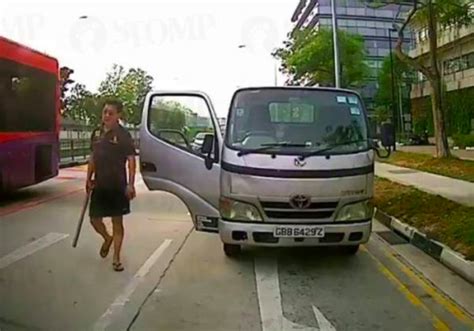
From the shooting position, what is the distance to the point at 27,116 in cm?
1355

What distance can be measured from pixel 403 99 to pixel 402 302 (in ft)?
219

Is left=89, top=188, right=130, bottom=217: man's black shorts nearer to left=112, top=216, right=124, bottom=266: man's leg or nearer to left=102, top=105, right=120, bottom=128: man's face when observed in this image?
left=112, top=216, right=124, bottom=266: man's leg

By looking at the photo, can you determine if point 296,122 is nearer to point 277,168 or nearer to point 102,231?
point 277,168

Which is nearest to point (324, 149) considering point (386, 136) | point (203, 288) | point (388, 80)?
point (386, 136)

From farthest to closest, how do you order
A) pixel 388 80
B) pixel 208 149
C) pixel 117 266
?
pixel 388 80, pixel 208 149, pixel 117 266

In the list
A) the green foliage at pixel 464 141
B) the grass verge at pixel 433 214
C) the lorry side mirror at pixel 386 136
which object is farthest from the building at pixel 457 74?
the lorry side mirror at pixel 386 136

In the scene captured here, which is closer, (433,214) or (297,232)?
(297,232)

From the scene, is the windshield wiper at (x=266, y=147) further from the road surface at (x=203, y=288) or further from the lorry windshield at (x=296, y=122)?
the road surface at (x=203, y=288)

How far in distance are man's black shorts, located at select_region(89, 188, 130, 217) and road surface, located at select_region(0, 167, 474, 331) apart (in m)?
0.62

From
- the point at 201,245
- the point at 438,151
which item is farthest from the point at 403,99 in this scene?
the point at 201,245

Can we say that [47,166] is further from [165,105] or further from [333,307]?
[333,307]

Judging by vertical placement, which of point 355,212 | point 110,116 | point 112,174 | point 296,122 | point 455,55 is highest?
point 455,55

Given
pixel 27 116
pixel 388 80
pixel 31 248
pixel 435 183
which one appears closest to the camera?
pixel 31 248

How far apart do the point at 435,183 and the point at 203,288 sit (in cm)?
1078
